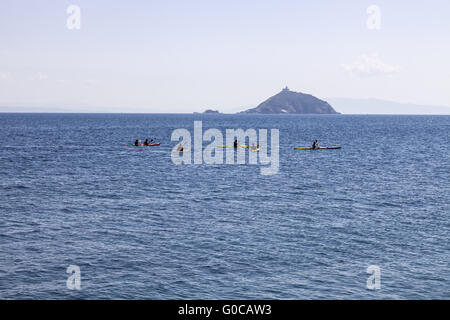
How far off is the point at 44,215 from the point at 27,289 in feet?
55.2

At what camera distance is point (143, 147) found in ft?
365

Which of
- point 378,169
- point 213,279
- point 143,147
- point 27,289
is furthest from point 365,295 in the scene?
point 143,147

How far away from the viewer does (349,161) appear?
283 ft

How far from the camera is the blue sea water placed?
25.8 meters

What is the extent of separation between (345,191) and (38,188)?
3752 cm

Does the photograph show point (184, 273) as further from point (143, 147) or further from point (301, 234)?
point (143, 147)

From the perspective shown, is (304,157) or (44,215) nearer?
(44,215)

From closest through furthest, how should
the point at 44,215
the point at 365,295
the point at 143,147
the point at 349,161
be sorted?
the point at 365,295 < the point at 44,215 < the point at 349,161 < the point at 143,147

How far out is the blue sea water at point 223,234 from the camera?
84.7 ft

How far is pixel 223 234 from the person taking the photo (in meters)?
35.2

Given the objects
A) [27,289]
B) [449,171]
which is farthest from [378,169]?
[27,289]
